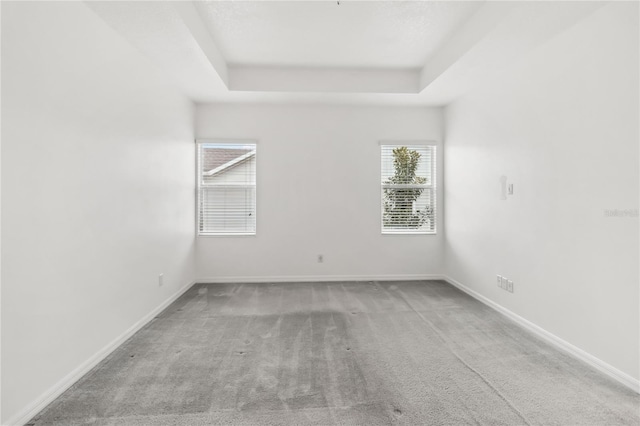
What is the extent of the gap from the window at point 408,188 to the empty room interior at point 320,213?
0.04m

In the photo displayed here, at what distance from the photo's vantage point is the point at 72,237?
202 cm

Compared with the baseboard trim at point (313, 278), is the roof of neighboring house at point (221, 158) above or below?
above

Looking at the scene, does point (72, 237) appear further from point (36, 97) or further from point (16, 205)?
point (36, 97)

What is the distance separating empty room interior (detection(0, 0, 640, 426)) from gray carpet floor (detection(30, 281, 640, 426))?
2 cm

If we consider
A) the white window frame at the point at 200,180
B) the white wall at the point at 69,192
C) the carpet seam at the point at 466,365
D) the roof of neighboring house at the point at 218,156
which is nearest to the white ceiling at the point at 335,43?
the white wall at the point at 69,192

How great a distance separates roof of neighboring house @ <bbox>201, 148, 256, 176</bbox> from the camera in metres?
4.56

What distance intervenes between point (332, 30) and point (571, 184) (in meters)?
2.50

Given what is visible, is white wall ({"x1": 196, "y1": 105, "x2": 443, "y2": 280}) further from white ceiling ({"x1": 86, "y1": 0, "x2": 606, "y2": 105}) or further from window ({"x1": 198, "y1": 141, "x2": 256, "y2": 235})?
white ceiling ({"x1": 86, "y1": 0, "x2": 606, "y2": 105})

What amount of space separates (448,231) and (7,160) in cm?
462

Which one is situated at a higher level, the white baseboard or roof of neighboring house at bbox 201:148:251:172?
roof of neighboring house at bbox 201:148:251:172

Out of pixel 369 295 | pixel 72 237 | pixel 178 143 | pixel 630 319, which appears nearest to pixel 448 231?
pixel 369 295

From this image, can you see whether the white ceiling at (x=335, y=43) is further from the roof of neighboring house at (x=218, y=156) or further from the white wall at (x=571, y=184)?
the roof of neighboring house at (x=218, y=156)

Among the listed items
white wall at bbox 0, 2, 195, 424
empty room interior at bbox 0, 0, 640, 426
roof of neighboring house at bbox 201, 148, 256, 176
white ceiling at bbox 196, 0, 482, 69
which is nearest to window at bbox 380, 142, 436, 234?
empty room interior at bbox 0, 0, 640, 426

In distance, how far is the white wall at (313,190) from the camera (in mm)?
4504
